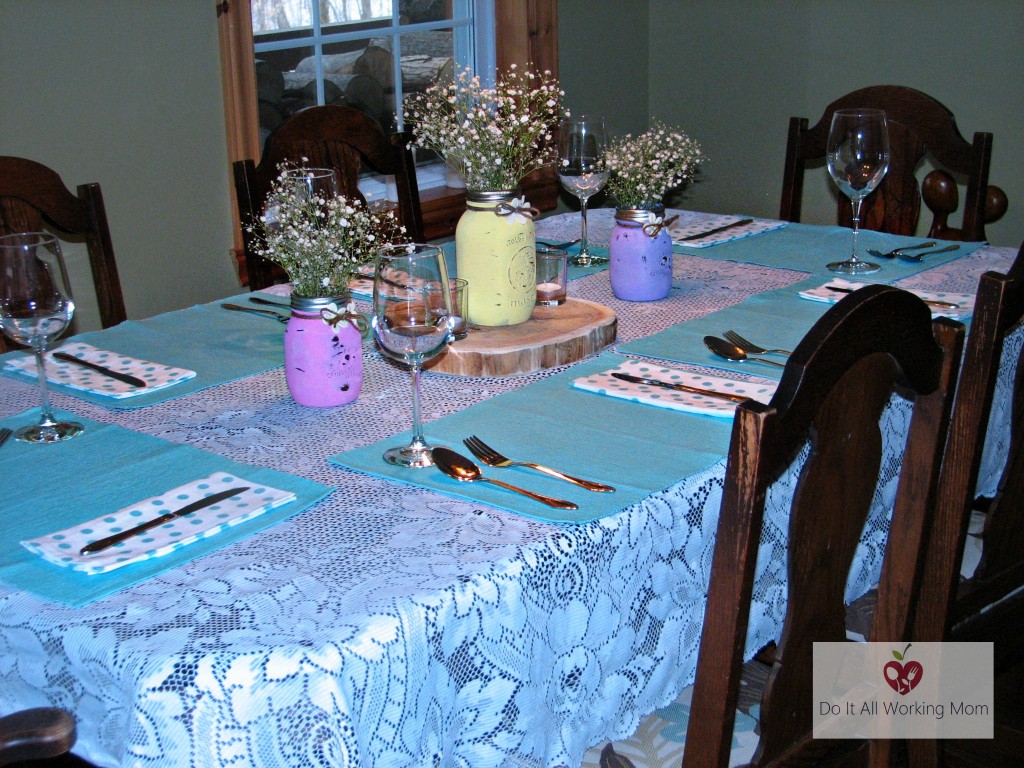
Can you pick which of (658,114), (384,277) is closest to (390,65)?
(658,114)

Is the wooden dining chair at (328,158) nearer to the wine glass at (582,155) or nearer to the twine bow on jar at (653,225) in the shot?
the wine glass at (582,155)

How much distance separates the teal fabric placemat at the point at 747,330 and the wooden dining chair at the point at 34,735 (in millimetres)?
937

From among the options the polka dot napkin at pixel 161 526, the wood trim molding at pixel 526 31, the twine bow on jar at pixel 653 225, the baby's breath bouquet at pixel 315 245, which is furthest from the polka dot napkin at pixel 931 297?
the wood trim molding at pixel 526 31

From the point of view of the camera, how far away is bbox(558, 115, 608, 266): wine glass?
200cm

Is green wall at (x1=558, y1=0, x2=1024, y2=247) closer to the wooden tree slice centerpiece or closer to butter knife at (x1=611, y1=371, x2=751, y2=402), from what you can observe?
the wooden tree slice centerpiece

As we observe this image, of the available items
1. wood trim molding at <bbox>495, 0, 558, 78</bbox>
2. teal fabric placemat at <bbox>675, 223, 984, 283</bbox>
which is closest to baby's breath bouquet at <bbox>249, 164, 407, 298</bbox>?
teal fabric placemat at <bbox>675, 223, 984, 283</bbox>

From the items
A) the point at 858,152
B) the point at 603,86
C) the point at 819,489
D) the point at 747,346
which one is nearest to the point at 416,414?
the point at 819,489

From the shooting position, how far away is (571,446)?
124 cm

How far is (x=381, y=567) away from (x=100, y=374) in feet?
2.34

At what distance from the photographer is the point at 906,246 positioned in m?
2.14

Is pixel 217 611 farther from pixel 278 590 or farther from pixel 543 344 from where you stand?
pixel 543 344

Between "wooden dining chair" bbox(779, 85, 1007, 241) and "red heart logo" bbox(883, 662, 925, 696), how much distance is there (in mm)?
1259

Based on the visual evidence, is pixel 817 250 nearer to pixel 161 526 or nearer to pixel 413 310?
pixel 413 310

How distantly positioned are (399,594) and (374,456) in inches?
12.6
